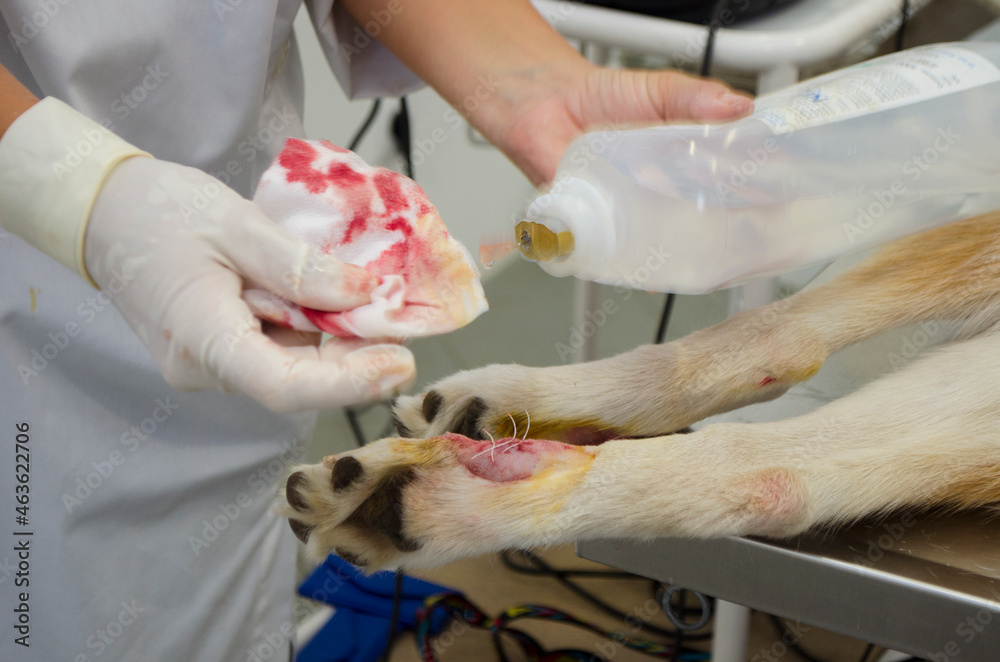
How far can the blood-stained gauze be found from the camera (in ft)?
1.52

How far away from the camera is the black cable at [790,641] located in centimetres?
127

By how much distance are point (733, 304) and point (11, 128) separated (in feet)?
3.36

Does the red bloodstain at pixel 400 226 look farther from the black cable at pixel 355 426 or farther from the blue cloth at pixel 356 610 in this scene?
the black cable at pixel 355 426

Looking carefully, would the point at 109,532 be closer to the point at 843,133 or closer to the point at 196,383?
the point at 196,383

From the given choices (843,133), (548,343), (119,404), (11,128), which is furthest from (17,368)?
(548,343)

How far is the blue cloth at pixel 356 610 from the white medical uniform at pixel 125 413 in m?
0.50

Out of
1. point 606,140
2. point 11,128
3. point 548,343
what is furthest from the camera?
point 548,343

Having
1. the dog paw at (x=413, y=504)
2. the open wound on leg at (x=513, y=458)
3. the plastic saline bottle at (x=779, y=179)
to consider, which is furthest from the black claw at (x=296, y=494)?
the plastic saline bottle at (x=779, y=179)

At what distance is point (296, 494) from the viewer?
498mm

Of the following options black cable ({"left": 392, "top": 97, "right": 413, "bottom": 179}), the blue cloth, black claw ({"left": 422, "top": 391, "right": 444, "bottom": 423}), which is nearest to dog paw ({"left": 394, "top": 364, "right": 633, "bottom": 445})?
black claw ({"left": 422, "top": 391, "right": 444, "bottom": 423})

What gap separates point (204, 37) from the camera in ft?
2.28

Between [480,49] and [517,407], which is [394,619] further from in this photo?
[480,49]

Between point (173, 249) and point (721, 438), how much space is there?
1.31 feet

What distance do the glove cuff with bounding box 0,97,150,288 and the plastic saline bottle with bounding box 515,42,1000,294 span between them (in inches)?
11.1
